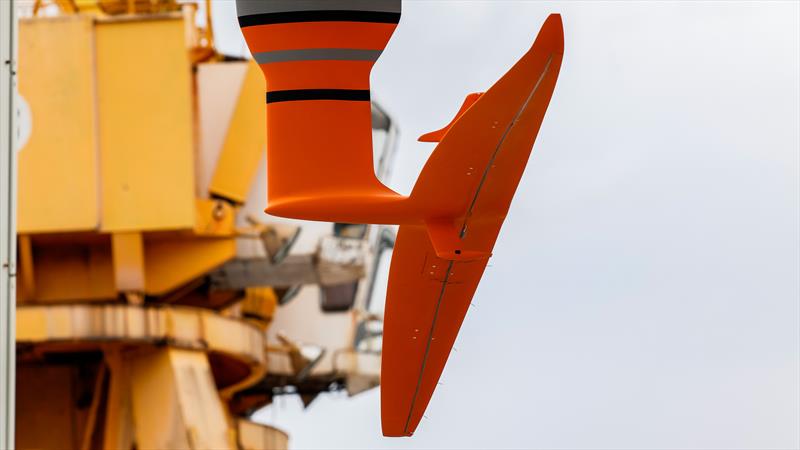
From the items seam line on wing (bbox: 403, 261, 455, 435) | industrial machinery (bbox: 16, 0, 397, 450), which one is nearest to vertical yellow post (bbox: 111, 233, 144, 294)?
industrial machinery (bbox: 16, 0, 397, 450)

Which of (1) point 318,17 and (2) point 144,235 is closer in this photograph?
(1) point 318,17

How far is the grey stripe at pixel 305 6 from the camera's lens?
25.4 ft

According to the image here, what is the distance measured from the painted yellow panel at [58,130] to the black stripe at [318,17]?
20.8 meters

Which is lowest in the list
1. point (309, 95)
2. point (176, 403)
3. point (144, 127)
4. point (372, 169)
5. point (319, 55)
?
point (176, 403)

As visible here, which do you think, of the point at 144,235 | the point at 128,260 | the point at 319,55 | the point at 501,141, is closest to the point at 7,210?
the point at 319,55

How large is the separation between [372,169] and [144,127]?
2115 cm

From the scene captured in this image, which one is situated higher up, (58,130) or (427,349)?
(427,349)

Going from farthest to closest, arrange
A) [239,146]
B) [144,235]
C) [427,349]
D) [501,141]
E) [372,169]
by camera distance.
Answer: [239,146] < [144,235] < [427,349] < [372,169] < [501,141]

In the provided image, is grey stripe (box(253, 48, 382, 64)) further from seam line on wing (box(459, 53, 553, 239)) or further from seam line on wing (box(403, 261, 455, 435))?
seam line on wing (box(403, 261, 455, 435))

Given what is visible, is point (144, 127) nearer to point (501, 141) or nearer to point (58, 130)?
point (58, 130)

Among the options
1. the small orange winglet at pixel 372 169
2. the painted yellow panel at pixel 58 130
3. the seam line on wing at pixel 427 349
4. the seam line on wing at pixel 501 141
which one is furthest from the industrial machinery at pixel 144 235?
the seam line on wing at pixel 501 141

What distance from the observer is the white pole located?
1282cm

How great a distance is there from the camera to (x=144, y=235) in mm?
30188

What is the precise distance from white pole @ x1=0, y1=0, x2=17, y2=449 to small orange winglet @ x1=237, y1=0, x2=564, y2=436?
519 cm
